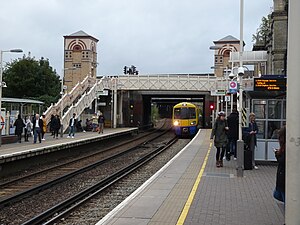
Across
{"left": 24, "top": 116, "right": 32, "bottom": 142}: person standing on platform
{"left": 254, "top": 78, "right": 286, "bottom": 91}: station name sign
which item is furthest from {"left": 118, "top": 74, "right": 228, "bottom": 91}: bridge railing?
{"left": 254, "top": 78, "right": 286, "bottom": 91}: station name sign

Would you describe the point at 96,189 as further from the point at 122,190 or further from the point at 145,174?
the point at 145,174

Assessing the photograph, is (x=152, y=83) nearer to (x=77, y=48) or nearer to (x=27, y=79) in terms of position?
(x=77, y=48)

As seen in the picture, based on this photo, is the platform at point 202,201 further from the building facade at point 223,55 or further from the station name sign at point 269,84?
the building facade at point 223,55

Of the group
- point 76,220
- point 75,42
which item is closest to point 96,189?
point 76,220

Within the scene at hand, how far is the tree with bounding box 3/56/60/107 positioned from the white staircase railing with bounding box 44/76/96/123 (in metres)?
12.3

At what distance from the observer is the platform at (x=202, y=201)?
7.89 m

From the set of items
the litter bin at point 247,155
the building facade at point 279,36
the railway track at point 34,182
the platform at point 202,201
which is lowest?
the railway track at point 34,182

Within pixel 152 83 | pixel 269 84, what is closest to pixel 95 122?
pixel 152 83

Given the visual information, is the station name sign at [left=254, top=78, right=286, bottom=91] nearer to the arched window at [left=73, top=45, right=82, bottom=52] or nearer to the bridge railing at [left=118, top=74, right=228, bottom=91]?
the bridge railing at [left=118, top=74, right=228, bottom=91]


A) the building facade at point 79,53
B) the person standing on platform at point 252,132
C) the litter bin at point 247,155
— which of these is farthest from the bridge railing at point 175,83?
the litter bin at point 247,155

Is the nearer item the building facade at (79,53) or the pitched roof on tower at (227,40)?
the building facade at (79,53)

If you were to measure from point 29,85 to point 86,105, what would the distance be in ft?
61.8

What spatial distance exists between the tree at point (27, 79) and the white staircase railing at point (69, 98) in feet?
40.2

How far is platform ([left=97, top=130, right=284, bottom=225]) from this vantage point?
25.9 feet
